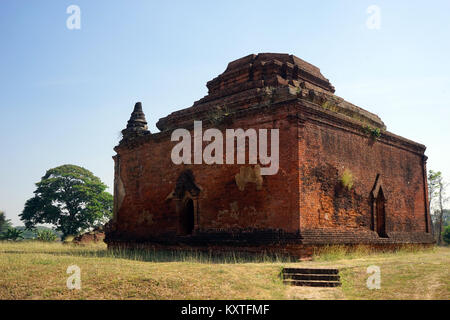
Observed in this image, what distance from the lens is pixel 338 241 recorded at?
38.0ft

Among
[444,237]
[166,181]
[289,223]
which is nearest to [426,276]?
[289,223]

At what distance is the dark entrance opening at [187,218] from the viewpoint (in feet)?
46.6

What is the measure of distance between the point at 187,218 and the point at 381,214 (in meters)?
6.38

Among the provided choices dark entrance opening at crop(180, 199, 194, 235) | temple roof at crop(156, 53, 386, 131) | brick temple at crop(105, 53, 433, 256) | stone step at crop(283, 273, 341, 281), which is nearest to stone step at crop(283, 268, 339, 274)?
stone step at crop(283, 273, 341, 281)

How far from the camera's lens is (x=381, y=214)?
46.5 ft

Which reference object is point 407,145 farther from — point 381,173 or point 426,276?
point 426,276

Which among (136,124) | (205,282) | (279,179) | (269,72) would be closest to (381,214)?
(279,179)

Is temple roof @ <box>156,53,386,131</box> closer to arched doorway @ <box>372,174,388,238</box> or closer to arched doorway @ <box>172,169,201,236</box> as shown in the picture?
arched doorway @ <box>172,169,201,236</box>

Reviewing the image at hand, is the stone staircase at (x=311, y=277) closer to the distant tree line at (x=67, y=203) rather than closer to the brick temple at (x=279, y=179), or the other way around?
the brick temple at (x=279, y=179)

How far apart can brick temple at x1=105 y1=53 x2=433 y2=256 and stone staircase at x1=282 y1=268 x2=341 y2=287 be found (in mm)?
2027

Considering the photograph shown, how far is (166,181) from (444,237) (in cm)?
2171
